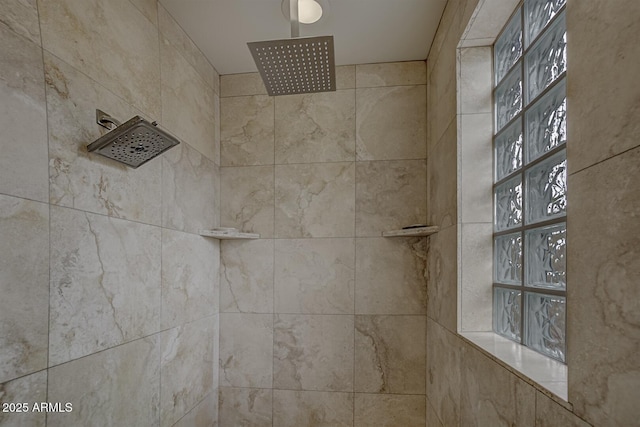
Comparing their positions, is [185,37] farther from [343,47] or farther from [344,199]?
[344,199]

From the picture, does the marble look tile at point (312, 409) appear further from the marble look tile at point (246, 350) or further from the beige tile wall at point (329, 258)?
the marble look tile at point (246, 350)

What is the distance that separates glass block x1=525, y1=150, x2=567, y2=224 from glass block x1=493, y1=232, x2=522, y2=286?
0.42 ft

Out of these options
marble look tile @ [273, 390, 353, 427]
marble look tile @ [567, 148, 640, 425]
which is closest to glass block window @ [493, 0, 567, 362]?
marble look tile @ [567, 148, 640, 425]

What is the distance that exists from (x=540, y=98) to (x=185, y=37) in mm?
1529

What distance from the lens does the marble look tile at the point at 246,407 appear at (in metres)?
1.97

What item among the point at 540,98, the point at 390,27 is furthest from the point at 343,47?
the point at 540,98

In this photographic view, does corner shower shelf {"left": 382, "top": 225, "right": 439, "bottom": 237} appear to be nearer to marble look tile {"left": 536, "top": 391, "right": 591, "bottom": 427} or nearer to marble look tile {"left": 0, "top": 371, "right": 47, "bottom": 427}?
marble look tile {"left": 536, "top": 391, "right": 591, "bottom": 427}

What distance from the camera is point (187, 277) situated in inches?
65.7

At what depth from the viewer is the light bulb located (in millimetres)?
1470

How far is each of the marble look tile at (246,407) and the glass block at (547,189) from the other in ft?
5.32

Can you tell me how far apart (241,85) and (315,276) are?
118 cm

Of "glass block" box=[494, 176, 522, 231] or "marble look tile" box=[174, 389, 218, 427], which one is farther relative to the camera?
"marble look tile" box=[174, 389, 218, 427]

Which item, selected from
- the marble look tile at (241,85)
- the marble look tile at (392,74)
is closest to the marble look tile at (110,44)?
the marble look tile at (241,85)

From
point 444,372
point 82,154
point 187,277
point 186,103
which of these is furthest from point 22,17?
point 444,372
